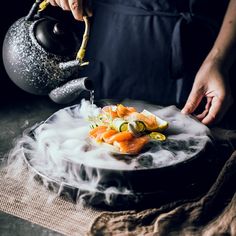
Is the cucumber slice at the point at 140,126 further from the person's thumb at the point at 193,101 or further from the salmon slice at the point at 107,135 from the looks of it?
the person's thumb at the point at 193,101

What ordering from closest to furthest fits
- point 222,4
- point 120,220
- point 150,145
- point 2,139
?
point 120,220 → point 150,145 → point 2,139 → point 222,4

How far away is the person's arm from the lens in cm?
212

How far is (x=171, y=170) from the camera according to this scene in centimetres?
158

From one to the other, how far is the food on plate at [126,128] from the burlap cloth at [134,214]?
24 cm

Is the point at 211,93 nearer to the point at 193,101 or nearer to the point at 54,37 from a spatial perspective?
the point at 193,101

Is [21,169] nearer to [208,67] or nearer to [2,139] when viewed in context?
[2,139]

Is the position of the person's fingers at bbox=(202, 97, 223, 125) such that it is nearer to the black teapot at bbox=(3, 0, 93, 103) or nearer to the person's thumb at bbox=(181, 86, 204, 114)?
the person's thumb at bbox=(181, 86, 204, 114)

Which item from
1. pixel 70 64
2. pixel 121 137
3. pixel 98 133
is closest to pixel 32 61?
pixel 70 64

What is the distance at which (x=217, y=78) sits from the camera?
2.18 meters

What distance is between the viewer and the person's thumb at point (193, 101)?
2.09m

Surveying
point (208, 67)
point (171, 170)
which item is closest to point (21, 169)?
point (171, 170)

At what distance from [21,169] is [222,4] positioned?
4.48 ft

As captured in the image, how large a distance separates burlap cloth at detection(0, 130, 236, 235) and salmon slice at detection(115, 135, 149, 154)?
0.69ft

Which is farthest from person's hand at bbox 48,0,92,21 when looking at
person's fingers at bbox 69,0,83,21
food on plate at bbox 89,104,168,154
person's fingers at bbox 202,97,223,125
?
person's fingers at bbox 202,97,223,125
